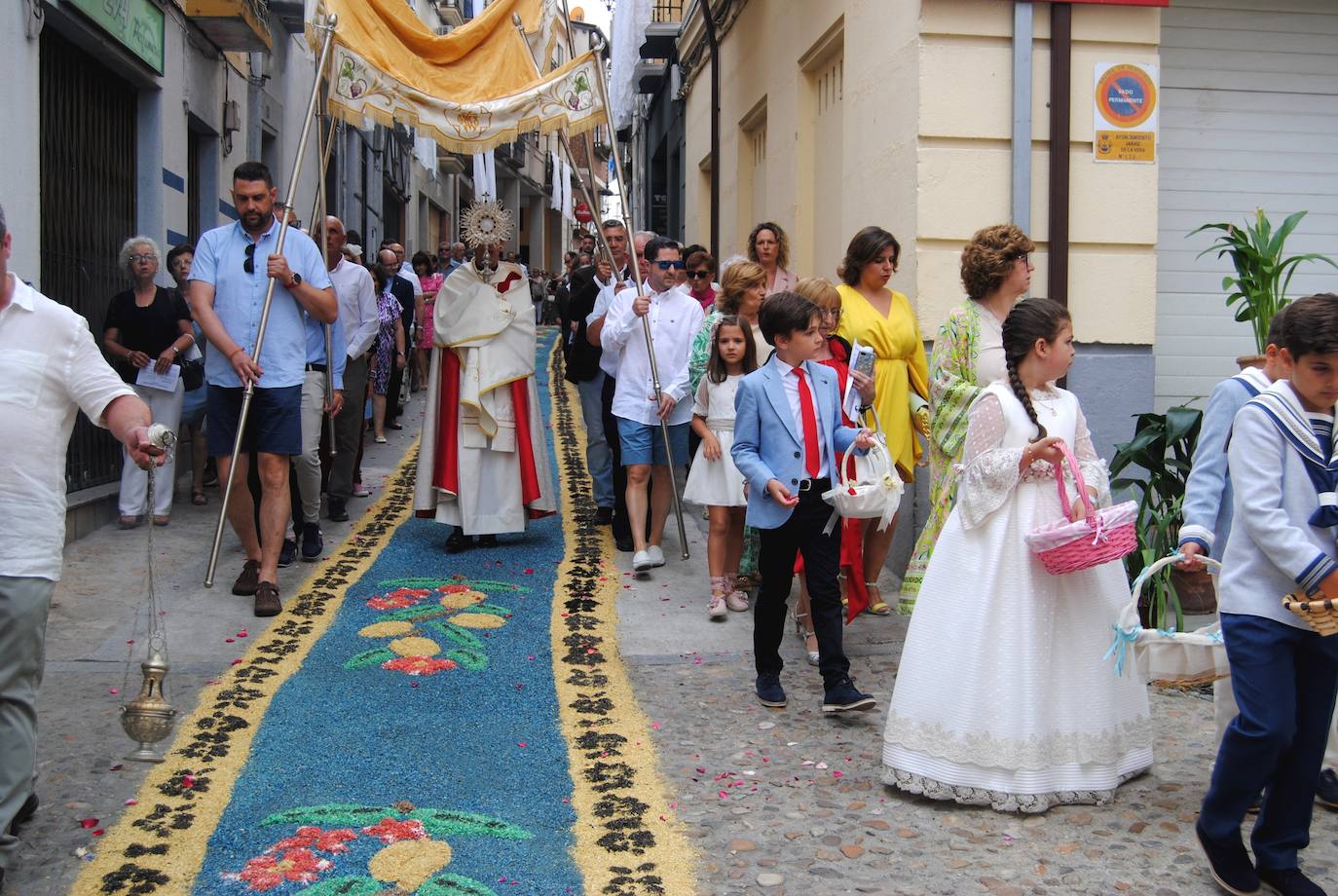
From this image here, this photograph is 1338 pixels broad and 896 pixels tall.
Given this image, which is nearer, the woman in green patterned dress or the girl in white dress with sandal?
the girl in white dress with sandal

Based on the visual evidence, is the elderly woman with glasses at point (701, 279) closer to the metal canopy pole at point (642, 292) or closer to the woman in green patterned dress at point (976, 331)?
the metal canopy pole at point (642, 292)

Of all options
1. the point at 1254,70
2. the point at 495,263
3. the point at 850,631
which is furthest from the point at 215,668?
the point at 1254,70

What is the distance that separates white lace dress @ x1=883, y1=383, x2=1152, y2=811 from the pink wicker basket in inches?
6.9

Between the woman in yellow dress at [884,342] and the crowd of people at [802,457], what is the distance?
0.6 inches

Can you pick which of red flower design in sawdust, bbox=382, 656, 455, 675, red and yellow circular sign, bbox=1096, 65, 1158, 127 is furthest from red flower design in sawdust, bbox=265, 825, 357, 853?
red and yellow circular sign, bbox=1096, 65, 1158, 127

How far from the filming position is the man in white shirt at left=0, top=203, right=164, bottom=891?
3.66 metres

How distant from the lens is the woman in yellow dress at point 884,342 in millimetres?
6723

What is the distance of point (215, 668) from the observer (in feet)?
19.1

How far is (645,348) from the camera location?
27.0ft

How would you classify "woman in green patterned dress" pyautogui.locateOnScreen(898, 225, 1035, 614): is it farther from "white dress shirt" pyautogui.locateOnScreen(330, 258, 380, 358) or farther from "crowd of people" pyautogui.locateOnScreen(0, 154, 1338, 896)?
"white dress shirt" pyautogui.locateOnScreen(330, 258, 380, 358)

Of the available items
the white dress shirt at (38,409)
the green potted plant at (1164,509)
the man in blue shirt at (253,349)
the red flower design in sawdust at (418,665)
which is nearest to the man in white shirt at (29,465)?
the white dress shirt at (38,409)

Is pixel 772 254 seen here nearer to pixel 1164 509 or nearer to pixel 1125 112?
pixel 1125 112

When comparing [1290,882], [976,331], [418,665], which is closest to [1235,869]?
[1290,882]

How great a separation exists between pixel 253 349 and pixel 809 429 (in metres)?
3.05
